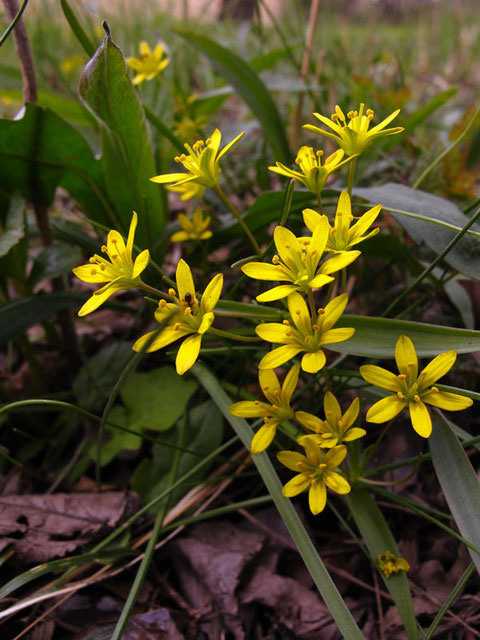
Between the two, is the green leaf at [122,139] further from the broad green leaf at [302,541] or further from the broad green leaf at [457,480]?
the broad green leaf at [457,480]

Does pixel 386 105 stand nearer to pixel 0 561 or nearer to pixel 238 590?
pixel 238 590

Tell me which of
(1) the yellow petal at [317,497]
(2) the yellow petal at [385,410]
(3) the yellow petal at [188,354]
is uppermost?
(3) the yellow petal at [188,354]

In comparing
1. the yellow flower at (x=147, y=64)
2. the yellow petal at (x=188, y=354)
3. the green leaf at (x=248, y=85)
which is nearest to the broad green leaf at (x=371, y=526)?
the yellow petal at (x=188, y=354)

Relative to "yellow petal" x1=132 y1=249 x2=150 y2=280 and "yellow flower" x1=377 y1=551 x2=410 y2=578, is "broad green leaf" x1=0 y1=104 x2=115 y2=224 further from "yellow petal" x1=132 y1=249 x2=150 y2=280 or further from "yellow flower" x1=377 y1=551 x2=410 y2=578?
"yellow flower" x1=377 y1=551 x2=410 y2=578

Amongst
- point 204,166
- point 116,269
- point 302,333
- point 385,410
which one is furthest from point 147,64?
point 385,410

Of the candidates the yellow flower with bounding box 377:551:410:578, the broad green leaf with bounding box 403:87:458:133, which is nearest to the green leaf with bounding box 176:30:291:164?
the broad green leaf with bounding box 403:87:458:133
